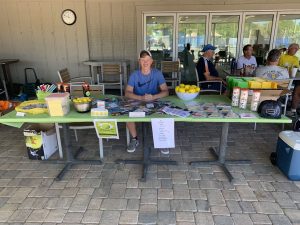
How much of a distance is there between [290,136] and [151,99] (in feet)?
4.76

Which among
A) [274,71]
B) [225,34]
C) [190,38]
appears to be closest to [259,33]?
[225,34]

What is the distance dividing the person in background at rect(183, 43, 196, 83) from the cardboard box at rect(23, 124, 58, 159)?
389cm

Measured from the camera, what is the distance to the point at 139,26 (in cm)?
551

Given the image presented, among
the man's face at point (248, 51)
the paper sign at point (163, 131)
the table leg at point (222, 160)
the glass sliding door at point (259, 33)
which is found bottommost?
the table leg at point (222, 160)

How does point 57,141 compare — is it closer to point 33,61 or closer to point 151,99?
point 151,99

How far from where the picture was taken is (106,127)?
2.22 metres

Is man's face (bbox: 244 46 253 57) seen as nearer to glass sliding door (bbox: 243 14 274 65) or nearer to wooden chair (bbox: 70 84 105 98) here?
glass sliding door (bbox: 243 14 274 65)

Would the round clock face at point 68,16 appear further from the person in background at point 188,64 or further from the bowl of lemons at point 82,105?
the bowl of lemons at point 82,105

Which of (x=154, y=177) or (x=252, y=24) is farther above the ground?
(x=252, y=24)

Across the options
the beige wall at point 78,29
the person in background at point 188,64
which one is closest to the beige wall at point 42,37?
the beige wall at point 78,29

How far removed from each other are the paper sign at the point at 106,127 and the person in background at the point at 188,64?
413cm

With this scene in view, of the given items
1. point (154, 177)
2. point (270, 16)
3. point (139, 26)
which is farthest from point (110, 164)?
point (270, 16)

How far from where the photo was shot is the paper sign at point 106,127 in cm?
217

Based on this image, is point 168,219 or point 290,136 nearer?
point 168,219
